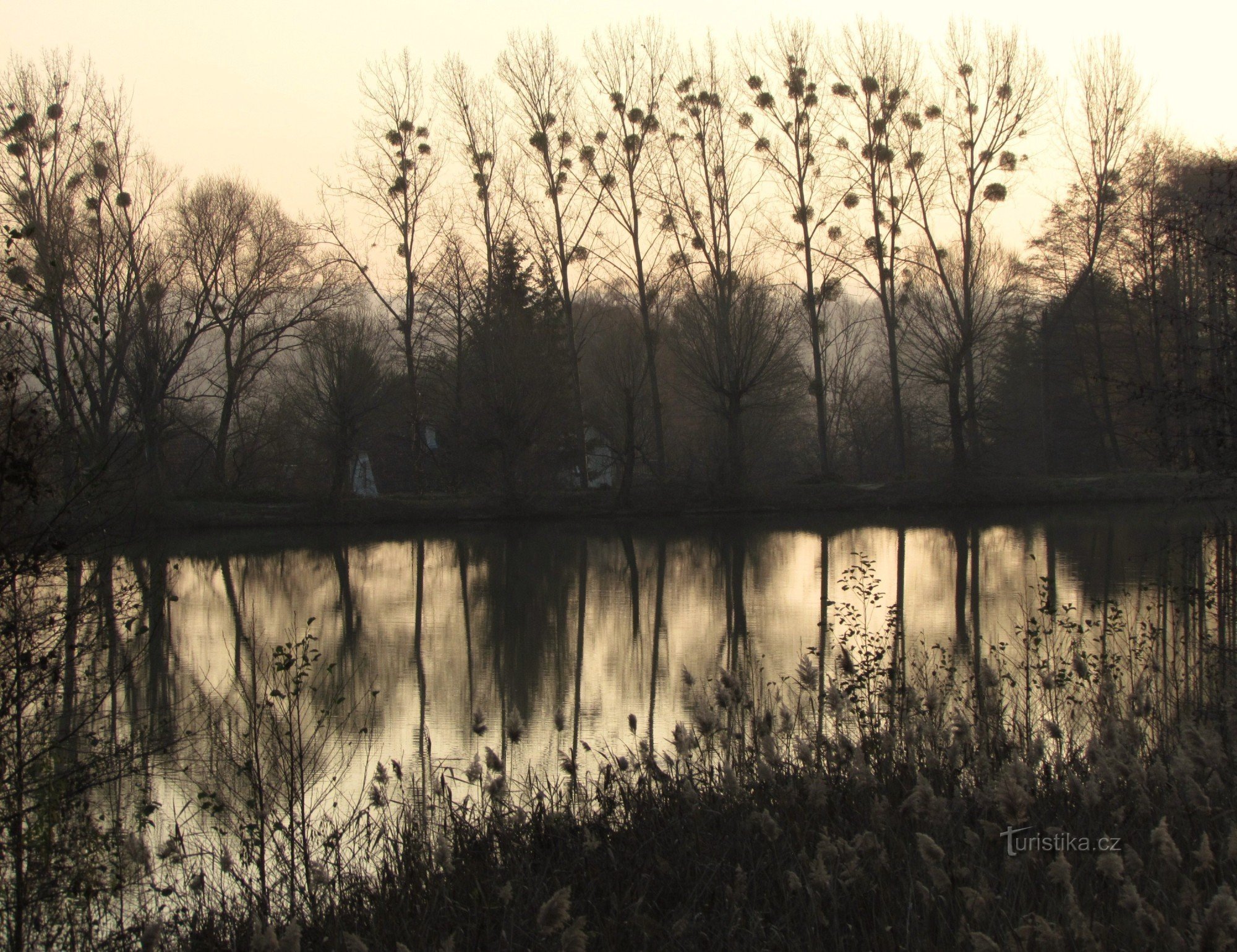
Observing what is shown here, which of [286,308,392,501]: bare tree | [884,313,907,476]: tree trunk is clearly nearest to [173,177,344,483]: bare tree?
[286,308,392,501]: bare tree

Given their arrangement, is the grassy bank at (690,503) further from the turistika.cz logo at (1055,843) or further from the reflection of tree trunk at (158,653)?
the turistika.cz logo at (1055,843)

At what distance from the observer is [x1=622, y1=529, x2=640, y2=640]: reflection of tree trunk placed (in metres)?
15.1

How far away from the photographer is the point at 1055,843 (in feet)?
14.6

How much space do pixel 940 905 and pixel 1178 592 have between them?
1063 cm

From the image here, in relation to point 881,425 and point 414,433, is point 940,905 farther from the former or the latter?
point 881,425

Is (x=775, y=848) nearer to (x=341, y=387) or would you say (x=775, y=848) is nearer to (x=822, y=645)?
(x=822, y=645)

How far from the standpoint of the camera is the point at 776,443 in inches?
2207

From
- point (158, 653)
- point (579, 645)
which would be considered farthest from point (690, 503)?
point (158, 653)

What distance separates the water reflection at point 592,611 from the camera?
9.66 meters

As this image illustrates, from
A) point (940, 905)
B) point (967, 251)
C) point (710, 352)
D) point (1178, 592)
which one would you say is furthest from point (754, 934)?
point (967, 251)

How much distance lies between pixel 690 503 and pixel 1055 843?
3298 centimetres

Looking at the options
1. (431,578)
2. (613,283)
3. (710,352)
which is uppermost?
(613,283)

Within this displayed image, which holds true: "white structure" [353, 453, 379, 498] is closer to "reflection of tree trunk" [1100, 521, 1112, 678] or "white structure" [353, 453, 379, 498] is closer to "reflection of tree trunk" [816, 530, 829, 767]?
"reflection of tree trunk" [816, 530, 829, 767]

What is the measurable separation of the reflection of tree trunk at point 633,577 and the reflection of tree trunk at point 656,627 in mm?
246
